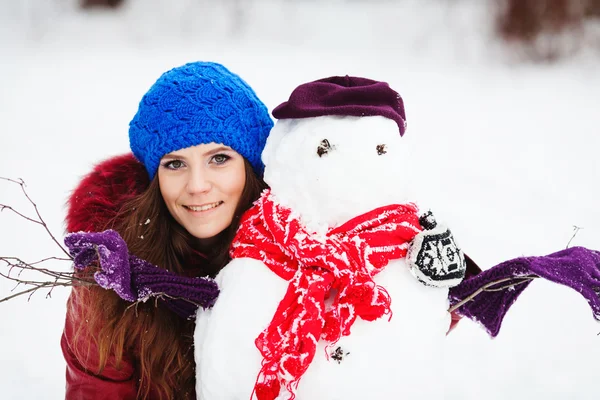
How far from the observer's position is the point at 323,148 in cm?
109

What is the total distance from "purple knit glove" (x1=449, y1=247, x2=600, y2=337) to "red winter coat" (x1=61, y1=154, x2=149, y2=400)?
32.1 inches

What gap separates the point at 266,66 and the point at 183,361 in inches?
124

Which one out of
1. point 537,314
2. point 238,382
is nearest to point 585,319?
point 537,314

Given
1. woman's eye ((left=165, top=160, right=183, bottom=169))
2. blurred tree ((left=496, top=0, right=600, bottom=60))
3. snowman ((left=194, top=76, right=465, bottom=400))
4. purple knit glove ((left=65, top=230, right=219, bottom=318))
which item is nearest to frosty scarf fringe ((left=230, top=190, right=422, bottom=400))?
snowman ((left=194, top=76, right=465, bottom=400))

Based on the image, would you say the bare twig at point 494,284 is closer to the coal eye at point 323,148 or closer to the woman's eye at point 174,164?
the coal eye at point 323,148

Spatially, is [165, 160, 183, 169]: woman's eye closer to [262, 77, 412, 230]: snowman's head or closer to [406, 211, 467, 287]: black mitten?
[262, 77, 412, 230]: snowman's head

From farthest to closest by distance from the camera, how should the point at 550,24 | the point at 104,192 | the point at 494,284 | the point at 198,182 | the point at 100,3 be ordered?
the point at 100,3
the point at 550,24
the point at 104,192
the point at 198,182
the point at 494,284

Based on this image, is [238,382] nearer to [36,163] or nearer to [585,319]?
[585,319]

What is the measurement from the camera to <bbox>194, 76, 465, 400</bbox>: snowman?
1.04 meters

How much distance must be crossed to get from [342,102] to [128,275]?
20.3 inches

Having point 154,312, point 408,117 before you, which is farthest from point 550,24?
point 154,312

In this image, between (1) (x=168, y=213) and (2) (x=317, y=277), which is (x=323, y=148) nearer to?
(2) (x=317, y=277)

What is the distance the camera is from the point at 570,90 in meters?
4.00

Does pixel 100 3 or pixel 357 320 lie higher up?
pixel 100 3
